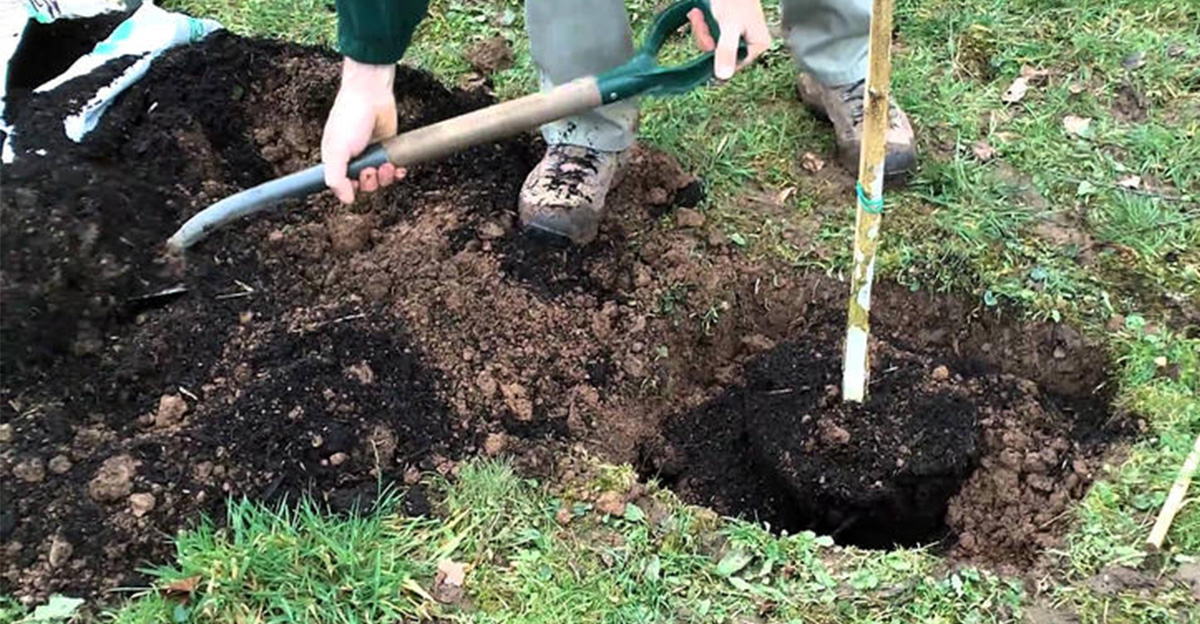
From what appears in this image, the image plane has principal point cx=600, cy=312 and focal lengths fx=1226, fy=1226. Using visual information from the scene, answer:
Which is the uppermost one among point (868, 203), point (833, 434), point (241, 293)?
point (868, 203)

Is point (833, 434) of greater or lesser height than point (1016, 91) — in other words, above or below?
below

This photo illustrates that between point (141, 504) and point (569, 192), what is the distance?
1.14m

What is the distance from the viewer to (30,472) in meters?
2.25

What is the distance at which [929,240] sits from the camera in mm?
2861

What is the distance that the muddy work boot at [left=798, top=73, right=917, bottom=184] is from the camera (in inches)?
118

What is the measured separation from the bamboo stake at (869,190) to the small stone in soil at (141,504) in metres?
1.32

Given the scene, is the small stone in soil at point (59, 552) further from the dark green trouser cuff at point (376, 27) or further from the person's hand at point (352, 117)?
the dark green trouser cuff at point (376, 27)

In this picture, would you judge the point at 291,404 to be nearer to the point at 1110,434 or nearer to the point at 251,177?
the point at 251,177

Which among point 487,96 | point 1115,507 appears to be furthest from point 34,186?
point 1115,507

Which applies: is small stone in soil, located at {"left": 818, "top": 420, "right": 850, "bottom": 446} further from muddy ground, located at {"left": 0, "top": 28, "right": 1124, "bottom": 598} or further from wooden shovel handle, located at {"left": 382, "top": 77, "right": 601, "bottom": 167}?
wooden shovel handle, located at {"left": 382, "top": 77, "right": 601, "bottom": 167}

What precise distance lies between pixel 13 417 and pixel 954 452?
1.84 m

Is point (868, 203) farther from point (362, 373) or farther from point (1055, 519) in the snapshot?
point (362, 373)

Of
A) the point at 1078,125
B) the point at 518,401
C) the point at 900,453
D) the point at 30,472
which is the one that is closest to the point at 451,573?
the point at 518,401

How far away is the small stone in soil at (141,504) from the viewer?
86.4 inches
